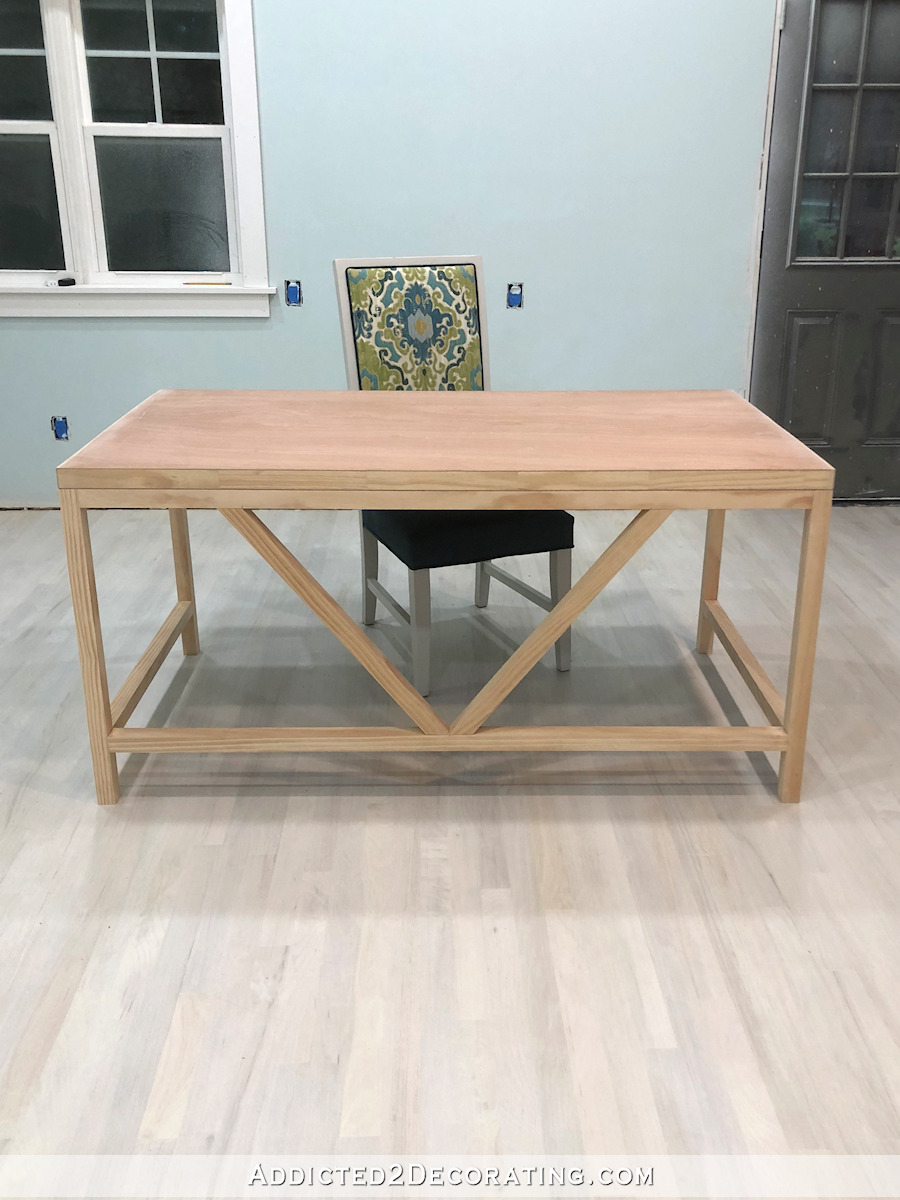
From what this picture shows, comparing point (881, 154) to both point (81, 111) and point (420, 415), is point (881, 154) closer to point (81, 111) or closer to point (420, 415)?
point (420, 415)

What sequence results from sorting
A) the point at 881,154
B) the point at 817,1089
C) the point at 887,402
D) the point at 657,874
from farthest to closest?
the point at 887,402
the point at 881,154
the point at 657,874
the point at 817,1089

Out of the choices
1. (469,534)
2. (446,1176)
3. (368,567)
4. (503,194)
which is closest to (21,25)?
(503,194)

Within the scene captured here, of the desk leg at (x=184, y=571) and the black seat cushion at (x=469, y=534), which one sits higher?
the black seat cushion at (x=469, y=534)

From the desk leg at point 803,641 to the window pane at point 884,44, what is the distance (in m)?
2.53

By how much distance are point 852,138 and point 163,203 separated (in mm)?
2543

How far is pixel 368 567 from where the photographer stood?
278 centimetres

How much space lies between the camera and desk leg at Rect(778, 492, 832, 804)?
1891mm

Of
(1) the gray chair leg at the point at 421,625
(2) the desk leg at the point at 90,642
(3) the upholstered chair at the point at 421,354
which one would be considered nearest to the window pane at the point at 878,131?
(3) the upholstered chair at the point at 421,354

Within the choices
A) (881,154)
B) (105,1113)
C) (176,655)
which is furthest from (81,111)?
(105,1113)

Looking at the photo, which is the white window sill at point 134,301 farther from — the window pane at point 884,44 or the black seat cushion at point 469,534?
the window pane at point 884,44

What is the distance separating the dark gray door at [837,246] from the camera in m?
3.58

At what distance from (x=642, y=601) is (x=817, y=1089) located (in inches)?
70.9

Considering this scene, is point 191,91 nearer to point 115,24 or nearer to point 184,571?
point 115,24

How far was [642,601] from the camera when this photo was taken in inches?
122
